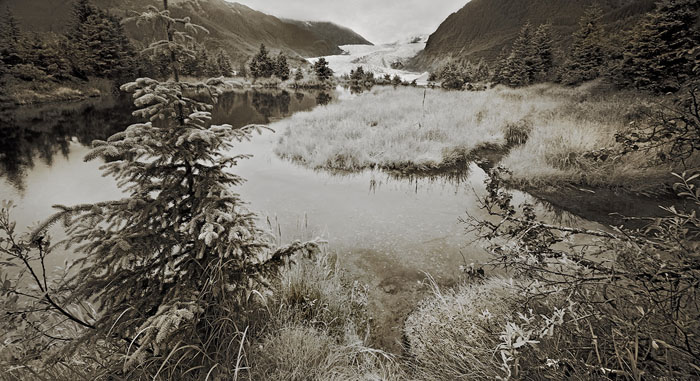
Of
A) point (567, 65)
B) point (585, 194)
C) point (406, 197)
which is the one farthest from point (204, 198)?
point (567, 65)

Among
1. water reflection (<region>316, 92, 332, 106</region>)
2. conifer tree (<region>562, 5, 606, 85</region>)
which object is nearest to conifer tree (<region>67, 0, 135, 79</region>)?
water reflection (<region>316, 92, 332, 106</region>)

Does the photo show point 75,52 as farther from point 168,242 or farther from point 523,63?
point 523,63

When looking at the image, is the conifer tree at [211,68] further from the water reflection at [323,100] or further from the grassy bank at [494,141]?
the grassy bank at [494,141]

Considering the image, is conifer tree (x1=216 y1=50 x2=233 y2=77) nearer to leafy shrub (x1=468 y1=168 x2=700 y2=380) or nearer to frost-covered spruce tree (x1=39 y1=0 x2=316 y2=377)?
frost-covered spruce tree (x1=39 y1=0 x2=316 y2=377)

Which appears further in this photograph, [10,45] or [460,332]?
[10,45]

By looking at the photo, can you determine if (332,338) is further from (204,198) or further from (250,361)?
(204,198)

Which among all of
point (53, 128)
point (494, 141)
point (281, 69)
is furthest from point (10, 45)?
point (494, 141)
